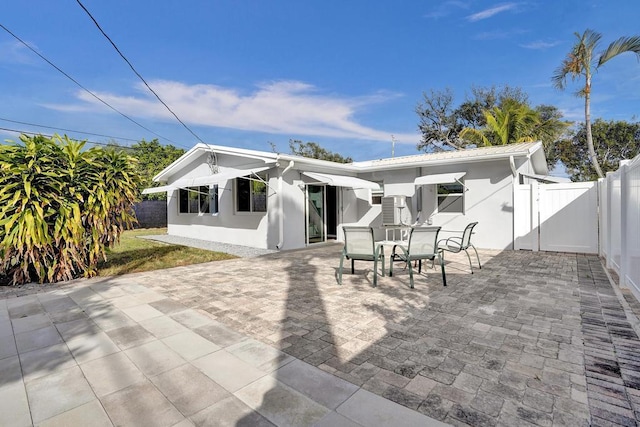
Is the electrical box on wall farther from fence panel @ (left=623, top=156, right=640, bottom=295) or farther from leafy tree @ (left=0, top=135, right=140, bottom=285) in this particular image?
leafy tree @ (left=0, top=135, right=140, bottom=285)

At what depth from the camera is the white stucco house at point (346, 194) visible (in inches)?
466

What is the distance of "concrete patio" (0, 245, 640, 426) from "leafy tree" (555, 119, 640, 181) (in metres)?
29.7

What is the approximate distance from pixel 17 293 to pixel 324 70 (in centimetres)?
2131

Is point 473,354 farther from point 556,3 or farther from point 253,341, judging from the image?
point 556,3

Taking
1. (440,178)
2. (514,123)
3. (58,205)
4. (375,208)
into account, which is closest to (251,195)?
(375,208)

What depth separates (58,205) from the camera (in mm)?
7086

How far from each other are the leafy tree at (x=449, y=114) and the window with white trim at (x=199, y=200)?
79.4ft

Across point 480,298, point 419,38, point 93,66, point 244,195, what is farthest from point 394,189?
point 93,66

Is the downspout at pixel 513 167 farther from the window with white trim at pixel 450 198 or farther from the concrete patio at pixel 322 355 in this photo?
the concrete patio at pixel 322 355

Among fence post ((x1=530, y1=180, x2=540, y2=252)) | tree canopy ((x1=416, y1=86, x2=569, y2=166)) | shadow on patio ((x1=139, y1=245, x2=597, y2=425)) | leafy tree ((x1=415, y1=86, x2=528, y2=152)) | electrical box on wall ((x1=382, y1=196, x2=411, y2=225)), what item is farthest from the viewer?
leafy tree ((x1=415, y1=86, x2=528, y2=152))

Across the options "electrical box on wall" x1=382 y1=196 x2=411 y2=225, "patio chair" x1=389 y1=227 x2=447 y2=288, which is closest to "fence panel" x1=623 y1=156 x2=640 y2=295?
"patio chair" x1=389 y1=227 x2=447 y2=288

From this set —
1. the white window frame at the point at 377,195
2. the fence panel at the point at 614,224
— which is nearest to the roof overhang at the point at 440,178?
the white window frame at the point at 377,195

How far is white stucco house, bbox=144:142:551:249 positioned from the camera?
1183cm

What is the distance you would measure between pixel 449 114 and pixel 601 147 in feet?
43.7
